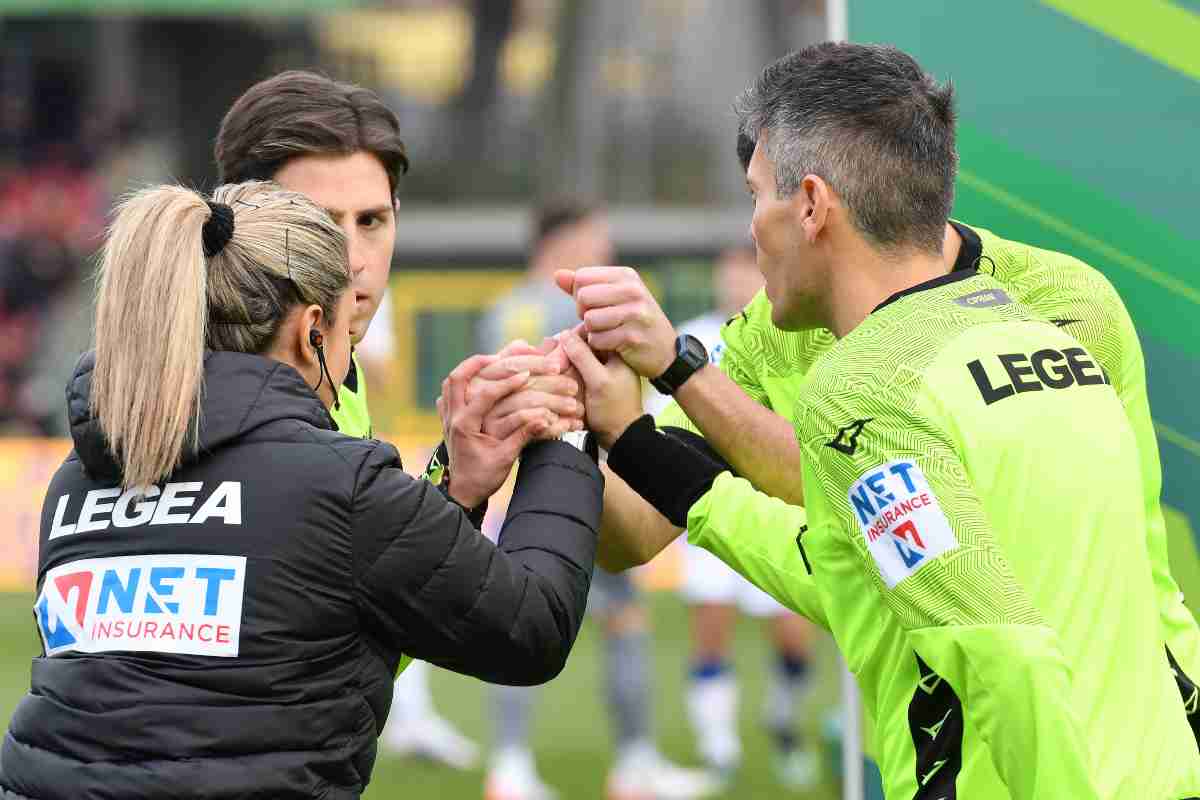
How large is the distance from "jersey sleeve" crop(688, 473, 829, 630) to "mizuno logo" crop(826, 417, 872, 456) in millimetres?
458

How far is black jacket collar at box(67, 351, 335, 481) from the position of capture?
A: 6.60 ft

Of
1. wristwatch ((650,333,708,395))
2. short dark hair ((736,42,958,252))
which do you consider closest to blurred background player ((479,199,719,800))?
wristwatch ((650,333,708,395))

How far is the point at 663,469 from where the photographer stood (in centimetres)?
257

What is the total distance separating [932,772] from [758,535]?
523 mm

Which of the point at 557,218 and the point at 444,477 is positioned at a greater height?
the point at 444,477

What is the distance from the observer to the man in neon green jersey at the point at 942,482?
6.30 ft

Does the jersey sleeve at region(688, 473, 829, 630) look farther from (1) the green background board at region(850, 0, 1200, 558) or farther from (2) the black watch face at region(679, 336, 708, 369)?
(1) the green background board at region(850, 0, 1200, 558)

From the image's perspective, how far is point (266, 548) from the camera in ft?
6.48

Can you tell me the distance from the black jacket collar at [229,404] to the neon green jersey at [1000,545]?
2.26ft

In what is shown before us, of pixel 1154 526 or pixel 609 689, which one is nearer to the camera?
pixel 1154 526

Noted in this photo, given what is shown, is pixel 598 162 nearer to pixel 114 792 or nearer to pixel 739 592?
pixel 739 592

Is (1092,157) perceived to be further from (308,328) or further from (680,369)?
(308,328)

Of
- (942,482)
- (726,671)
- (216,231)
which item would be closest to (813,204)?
(942,482)

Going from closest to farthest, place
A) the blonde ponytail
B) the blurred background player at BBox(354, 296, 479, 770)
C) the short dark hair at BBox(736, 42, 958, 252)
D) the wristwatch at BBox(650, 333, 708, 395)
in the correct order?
the blonde ponytail → the short dark hair at BBox(736, 42, 958, 252) → the wristwatch at BBox(650, 333, 708, 395) → the blurred background player at BBox(354, 296, 479, 770)
